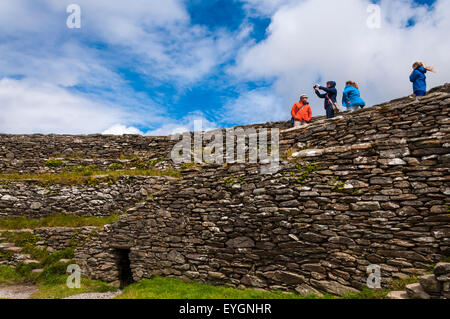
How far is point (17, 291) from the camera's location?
934 cm


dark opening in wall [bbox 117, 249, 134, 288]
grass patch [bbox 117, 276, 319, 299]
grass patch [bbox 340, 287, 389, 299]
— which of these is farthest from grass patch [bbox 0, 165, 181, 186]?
grass patch [bbox 340, 287, 389, 299]

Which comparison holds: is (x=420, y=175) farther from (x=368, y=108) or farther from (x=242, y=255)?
(x=242, y=255)

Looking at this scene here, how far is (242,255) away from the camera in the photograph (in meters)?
8.22

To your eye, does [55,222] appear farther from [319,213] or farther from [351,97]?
[351,97]

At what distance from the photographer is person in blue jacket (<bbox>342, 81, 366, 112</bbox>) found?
34.6ft

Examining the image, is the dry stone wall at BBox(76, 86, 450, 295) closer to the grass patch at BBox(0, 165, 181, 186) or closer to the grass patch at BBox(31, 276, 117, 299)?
the grass patch at BBox(31, 276, 117, 299)

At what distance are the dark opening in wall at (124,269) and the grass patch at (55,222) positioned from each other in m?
1.74

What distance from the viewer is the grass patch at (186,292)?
7188 millimetres

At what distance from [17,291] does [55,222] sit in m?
3.21

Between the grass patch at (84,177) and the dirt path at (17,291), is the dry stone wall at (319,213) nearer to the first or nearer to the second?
the dirt path at (17,291)

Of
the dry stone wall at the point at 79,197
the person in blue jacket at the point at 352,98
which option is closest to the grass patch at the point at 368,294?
the person in blue jacket at the point at 352,98

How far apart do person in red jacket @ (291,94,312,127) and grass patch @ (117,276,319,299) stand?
7.56 metres

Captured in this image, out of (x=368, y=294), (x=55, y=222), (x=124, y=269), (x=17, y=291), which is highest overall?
(x=55, y=222)

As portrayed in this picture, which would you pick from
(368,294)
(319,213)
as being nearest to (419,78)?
(319,213)
